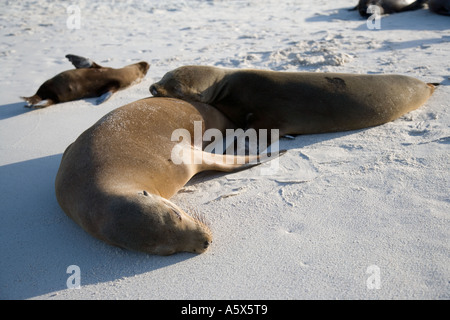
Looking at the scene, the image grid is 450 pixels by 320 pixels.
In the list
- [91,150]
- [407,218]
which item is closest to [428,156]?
[407,218]

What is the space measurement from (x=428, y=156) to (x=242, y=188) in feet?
4.79

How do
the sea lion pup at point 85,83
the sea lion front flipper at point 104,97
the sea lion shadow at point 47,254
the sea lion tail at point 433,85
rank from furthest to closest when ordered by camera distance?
the sea lion pup at point 85,83
the sea lion front flipper at point 104,97
the sea lion tail at point 433,85
the sea lion shadow at point 47,254

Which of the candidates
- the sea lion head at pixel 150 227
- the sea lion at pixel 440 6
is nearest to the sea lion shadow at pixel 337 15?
the sea lion at pixel 440 6

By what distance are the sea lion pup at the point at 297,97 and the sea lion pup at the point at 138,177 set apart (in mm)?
375

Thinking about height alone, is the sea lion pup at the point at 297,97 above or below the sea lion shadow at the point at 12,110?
above

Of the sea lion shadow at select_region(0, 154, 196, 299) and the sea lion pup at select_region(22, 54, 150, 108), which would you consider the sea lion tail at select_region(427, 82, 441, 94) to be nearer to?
the sea lion shadow at select_region(0, 154, 196, 299)

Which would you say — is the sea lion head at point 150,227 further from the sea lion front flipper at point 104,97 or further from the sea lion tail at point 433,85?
the sea lion tail at point 433,85

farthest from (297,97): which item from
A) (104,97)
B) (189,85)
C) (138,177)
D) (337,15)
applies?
(337,15)

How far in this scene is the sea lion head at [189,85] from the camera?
452 cm

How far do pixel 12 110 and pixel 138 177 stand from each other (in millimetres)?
3037

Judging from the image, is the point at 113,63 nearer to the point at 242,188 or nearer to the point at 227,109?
the point at 227,109

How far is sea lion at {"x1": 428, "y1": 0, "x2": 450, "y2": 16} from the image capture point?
314 inches

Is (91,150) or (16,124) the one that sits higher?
(91,150)
